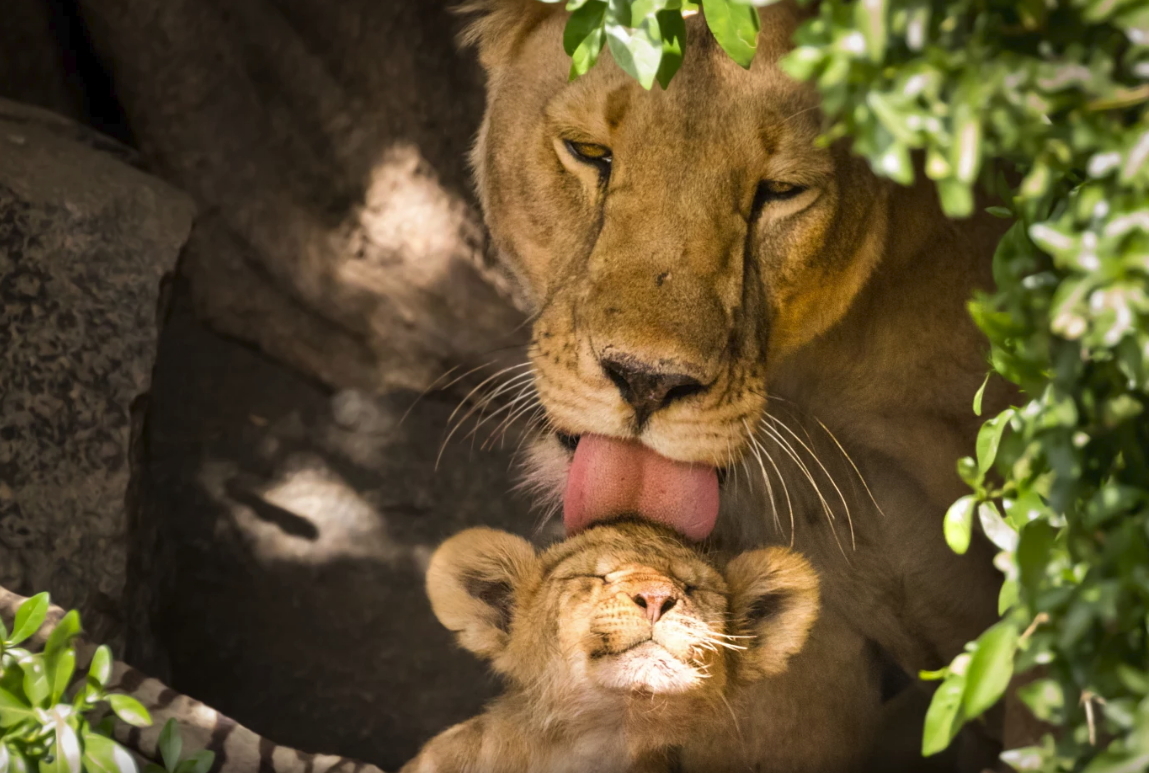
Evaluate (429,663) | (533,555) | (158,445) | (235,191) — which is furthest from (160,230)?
(429,663)

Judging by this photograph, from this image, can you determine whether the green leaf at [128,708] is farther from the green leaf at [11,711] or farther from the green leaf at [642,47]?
the green leaf at [642,47]

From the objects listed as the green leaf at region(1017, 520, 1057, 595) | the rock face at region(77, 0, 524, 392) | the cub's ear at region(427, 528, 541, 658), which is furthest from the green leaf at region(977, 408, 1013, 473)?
the rock face at region(77, 0, 524, 392)

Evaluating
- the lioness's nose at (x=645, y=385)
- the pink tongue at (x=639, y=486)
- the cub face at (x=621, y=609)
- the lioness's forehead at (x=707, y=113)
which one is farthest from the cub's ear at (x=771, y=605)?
the lioness's forehead at (x=707, y=113)

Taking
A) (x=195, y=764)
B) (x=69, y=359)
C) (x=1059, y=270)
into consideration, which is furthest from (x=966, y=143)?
(x=69, y=359)

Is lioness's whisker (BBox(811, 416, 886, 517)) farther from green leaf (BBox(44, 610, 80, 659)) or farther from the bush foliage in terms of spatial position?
green leaf (BBox(44, 610, 80, 659))

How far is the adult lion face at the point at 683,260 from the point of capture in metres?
1.93

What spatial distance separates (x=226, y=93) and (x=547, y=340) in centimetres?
176

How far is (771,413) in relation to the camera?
234 centimetres

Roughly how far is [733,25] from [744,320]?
69cm

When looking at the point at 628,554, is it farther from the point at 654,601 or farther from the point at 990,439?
the point at 990,439

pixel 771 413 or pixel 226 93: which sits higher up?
pixel 226 93

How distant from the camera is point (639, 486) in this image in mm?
2057

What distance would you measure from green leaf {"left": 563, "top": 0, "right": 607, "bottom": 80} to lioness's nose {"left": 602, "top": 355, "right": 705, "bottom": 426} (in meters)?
0.61

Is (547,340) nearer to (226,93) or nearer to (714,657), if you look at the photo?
(714,657)
